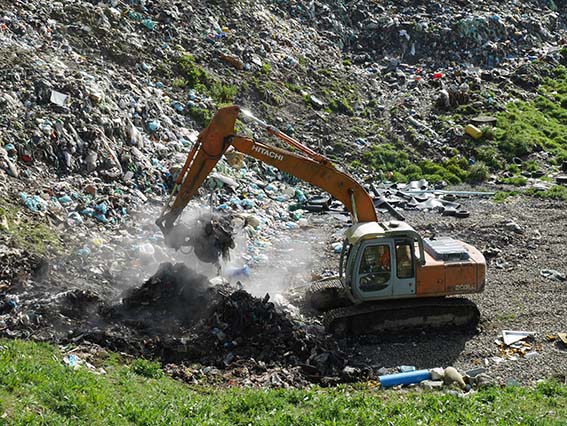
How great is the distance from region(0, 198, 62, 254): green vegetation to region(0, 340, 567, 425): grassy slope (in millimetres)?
2740

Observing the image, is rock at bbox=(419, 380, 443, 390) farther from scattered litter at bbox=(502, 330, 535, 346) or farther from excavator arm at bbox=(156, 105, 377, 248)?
excavator arm at bbox=(156, 105, 377, 248)

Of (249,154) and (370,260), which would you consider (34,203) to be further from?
(370,260)

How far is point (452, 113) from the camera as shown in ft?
72.7

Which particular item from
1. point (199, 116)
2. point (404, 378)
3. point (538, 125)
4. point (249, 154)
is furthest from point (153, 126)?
point (538, 125)

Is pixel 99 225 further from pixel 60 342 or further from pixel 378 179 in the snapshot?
pixel 378 179

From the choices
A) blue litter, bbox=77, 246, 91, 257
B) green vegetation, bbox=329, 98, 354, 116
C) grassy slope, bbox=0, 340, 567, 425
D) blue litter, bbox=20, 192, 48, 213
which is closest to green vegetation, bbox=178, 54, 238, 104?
green vegetation, bbox=329, 98, 354, 116

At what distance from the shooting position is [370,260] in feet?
35.2

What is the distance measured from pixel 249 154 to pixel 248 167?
626 centimetres

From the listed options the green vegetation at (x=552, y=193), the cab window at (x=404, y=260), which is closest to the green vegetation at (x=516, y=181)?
the green vegetation at (x=552, y=193)

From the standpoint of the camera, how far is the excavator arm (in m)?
10.4

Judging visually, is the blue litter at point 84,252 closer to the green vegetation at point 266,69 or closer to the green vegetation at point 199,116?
the green vegetation at point 199,116

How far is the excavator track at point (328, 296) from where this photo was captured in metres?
11.5

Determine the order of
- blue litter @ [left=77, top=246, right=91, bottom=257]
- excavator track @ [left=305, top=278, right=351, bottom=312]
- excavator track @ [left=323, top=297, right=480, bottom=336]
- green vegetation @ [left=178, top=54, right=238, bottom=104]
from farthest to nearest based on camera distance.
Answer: green vegetation @ [left=178, top=54, right=238, bottom=104]
blue litter @ [left=77, top=246, right=91, bottom=257]
excavator track @ [left=305, top=278, right=351, bottom=312]
excavator track @ [left=323, top=297, right=480, bottom=336]

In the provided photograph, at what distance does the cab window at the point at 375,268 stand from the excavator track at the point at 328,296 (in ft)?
2.37
